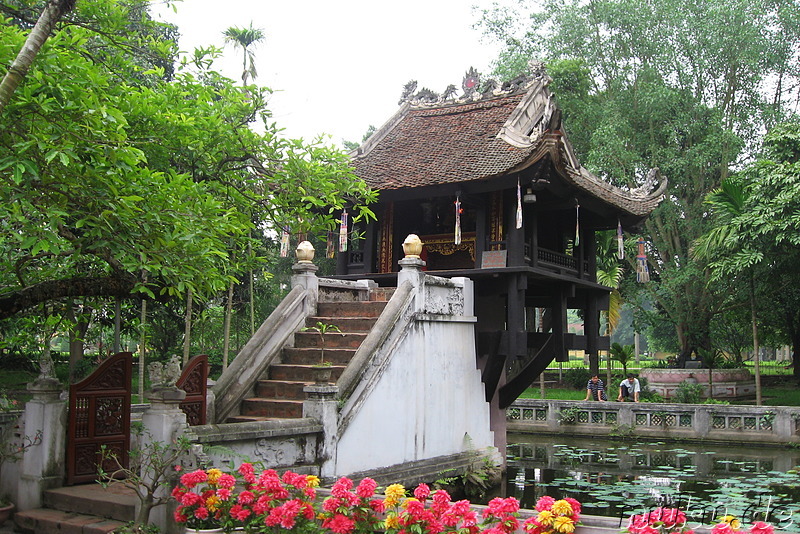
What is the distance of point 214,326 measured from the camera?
25.6 m

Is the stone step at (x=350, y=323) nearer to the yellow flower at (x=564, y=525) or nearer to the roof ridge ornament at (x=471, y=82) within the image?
the yellow flower at (x=564, y=525)

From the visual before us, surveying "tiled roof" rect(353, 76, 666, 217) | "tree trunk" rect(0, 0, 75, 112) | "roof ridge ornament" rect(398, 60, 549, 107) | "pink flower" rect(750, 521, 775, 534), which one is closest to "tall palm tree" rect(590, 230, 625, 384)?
"tiled roof" rect(353, 76, 666, 217)

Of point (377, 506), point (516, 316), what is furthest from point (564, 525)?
point (516, 316)

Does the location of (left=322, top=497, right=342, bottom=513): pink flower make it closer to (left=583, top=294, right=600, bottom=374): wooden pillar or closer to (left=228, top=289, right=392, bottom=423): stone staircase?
(left=228, top=289, right=392, bottom=423): stone staircase

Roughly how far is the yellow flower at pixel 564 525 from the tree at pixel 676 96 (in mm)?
19660

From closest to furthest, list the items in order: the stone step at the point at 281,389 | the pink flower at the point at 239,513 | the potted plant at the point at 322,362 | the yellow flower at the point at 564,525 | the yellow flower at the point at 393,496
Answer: the yellow flower at the point at 564,525, the yellow flower at the point at 393,496, the pink flower at the point at 239,513, the potted plant at the point at 322,362, the stone step at the point at 281,389

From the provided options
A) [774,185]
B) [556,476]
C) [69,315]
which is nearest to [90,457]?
[69,315]

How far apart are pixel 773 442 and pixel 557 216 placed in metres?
6.73

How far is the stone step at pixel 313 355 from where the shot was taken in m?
10.5

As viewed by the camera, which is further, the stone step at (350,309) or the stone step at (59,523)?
the stone step at (350,309)

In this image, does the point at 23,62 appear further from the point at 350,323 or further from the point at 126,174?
the point at 350,323

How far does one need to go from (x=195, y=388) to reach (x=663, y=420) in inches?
494

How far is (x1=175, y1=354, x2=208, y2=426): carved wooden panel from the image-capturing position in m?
8.48

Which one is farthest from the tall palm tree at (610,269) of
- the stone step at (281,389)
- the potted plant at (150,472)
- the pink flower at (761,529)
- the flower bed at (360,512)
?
the pink flower at (761,529)
